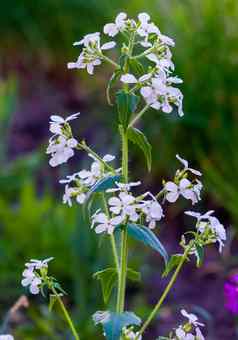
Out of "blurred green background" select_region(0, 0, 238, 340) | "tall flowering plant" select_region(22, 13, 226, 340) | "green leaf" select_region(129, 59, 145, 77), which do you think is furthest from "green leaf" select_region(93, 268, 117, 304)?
"blurred green background" select_region(0, 0, 238, 340)

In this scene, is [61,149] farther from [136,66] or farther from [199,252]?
[199,252]

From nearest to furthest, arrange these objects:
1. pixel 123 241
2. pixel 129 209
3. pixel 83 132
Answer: pixel 129 209 < pixel 123 241 < pixel 83 132

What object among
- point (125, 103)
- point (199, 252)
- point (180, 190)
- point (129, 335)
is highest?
point (125, 103)

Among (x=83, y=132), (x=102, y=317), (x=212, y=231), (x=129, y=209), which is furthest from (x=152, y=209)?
(x=83, y=132)

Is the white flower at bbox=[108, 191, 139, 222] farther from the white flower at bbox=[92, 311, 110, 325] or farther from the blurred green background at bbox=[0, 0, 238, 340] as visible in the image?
the blurred green background at bbox=[0, 0, 238, 340]

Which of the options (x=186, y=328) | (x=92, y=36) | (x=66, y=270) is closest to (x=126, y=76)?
(x=92, y=36)

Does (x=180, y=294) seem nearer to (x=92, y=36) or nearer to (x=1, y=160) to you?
(x=1, y=160)

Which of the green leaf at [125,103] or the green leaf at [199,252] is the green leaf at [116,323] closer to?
the green leaf at [199,252]
